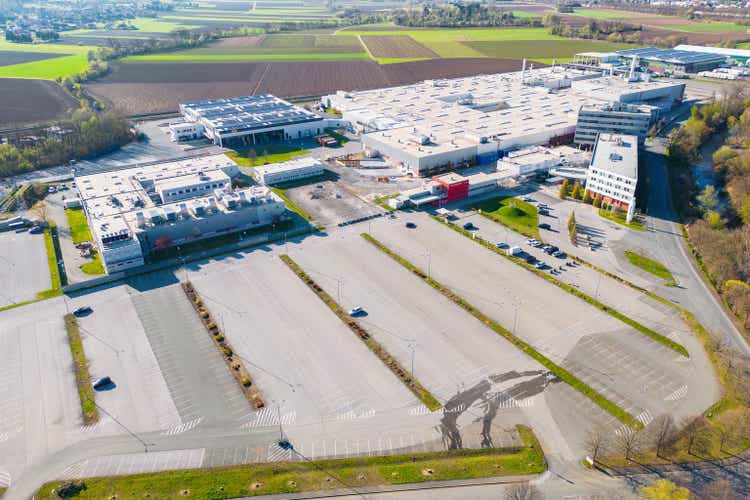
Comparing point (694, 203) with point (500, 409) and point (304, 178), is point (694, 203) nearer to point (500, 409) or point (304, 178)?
point (500, 409)

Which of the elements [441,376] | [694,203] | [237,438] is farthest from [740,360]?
[237,438]

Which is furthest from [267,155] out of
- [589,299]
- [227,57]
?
[227,57]

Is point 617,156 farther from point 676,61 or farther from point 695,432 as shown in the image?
A: point 676,61

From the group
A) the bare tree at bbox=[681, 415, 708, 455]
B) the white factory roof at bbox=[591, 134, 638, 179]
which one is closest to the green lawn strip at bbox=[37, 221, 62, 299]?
the bare tree at bbox=[681, 415, 708, 455]

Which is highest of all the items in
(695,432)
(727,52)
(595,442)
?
(727,52)

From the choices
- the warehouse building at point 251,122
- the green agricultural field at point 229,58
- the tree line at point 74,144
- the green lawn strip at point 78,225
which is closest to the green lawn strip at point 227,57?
the green agricultural field at point 229,58

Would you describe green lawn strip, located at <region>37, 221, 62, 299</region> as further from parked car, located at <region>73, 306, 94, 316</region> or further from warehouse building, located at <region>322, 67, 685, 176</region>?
warehouse building, located at <region>322, 67, 685, 176</region>

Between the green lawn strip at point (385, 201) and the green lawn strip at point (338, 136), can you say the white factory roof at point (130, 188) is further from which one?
the green lawn strip at point (338, 136)
